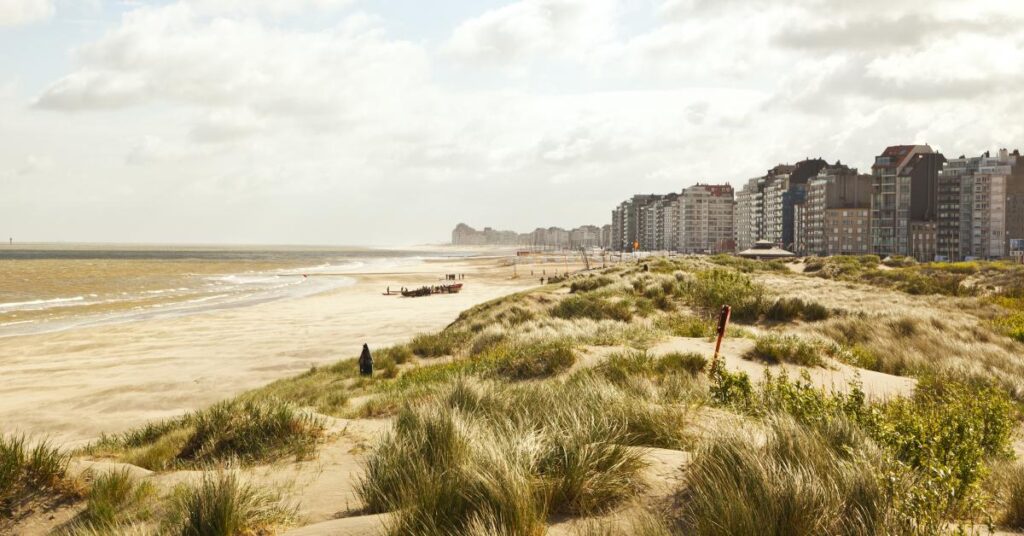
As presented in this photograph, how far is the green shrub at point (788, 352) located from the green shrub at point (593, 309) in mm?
7457

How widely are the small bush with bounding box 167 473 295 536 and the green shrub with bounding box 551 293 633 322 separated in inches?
631

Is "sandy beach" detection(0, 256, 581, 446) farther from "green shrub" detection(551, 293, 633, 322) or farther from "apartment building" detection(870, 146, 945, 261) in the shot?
"apartment building" detection(870, 146, 945, 261)

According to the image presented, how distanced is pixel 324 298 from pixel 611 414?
4387cm

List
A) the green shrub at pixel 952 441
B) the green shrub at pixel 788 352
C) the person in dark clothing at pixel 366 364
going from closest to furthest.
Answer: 1. the green shrub at pixel 952 441
2. the green shrub at pixel 788 352
3. the person in dark clothing at pixel 366 364

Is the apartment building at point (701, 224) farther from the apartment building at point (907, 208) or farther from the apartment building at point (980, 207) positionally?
the apartment building at point (980, 207)

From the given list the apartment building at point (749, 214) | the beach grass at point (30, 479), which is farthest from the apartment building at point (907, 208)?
the beach grass at point (30, 479)

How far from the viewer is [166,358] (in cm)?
2214

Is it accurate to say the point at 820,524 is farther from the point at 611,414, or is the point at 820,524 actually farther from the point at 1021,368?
the point at 1021,368

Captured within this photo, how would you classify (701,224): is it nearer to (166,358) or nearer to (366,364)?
(166,358)

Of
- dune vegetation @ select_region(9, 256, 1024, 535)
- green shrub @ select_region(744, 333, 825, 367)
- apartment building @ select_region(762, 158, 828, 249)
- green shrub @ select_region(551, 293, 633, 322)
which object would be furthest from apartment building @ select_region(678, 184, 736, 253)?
dune vegetation @ select_region(9, 256, 1024, 535)

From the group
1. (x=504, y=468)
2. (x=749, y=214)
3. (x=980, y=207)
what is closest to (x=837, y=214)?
(x=980, y=207)

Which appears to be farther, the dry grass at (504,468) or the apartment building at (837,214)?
the apartment building at (837,214)

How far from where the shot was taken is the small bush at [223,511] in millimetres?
4223

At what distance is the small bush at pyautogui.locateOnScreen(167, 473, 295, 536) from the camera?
13.9 feet
